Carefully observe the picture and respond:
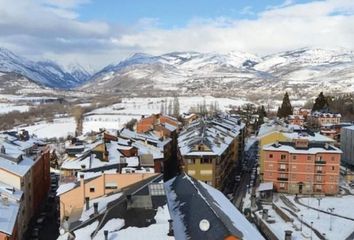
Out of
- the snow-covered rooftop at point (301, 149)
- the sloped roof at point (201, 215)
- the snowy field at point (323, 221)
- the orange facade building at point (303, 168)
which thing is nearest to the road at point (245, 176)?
the orange facade building at point (303, 168)

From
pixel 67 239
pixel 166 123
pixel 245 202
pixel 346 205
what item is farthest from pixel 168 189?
pixel 166 123

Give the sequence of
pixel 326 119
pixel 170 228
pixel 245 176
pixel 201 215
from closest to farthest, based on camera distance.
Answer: pixel 170 228
pixel 201 215
pixel 245 176
pixel 326 119

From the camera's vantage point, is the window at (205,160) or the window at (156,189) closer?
the window at (156,189)

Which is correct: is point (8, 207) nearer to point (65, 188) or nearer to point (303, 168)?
point (65, 188)

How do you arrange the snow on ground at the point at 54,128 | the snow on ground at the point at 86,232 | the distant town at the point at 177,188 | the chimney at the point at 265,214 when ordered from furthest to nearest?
1. the snow on ground at the point at 54,128
2. the chimney at the point at 265,214
3. the distant town at the point at 177,188
4. the snow on ground at the point at 86,232

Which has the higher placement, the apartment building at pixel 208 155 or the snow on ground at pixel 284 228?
the apartment building at pixel 208 155

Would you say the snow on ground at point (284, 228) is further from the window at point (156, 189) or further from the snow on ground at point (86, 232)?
the snow on ground at point (86, 232)

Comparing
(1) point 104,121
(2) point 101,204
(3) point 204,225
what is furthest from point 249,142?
(3) point 204,225
